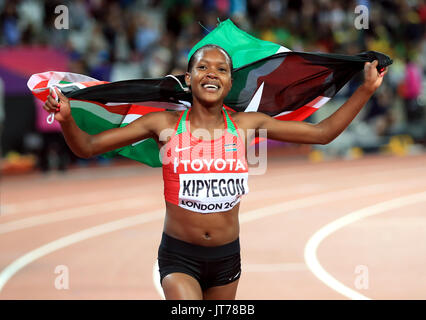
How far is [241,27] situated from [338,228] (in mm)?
9373

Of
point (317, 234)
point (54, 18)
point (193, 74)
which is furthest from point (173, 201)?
point (54, 18)

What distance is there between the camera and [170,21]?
18219 mm

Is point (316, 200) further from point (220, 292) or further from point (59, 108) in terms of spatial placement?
point (59, 108)

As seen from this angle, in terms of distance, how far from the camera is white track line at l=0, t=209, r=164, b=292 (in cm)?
778

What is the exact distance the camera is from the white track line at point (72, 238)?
7.78 metres

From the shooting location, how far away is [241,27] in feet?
59.6

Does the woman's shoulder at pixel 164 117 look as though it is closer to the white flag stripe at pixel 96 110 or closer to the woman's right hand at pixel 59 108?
the woman's right hand at pixel 59 108

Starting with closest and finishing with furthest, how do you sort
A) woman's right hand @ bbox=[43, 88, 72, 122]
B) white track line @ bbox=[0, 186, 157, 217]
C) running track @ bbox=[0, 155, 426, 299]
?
1. woman's right hand @ bbox=[43, 88, 72, 122]
2. running track @ bbox=[0, 155, 426, 299]
3. white track line @ bbox=[0, 186, 157, 217]

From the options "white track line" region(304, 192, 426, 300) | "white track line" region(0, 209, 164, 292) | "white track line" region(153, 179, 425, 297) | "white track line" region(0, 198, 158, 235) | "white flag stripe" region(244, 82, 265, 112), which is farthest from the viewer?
"white track line" region(153, 179, 425, 297)

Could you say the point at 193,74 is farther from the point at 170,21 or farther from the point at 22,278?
the point at 170,21

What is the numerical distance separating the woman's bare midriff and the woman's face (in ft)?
2.12

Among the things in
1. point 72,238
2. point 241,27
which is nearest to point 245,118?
point 72,238

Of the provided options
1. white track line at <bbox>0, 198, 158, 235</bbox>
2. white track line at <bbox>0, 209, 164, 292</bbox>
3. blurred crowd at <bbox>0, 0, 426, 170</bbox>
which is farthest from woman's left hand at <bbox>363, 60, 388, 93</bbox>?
blurred crowd at <bbox>0, 0, 426, 170</bbox>

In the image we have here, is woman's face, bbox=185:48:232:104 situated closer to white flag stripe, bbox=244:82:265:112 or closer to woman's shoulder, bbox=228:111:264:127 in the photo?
woman's shoulder, bbox=228:111:264:127
